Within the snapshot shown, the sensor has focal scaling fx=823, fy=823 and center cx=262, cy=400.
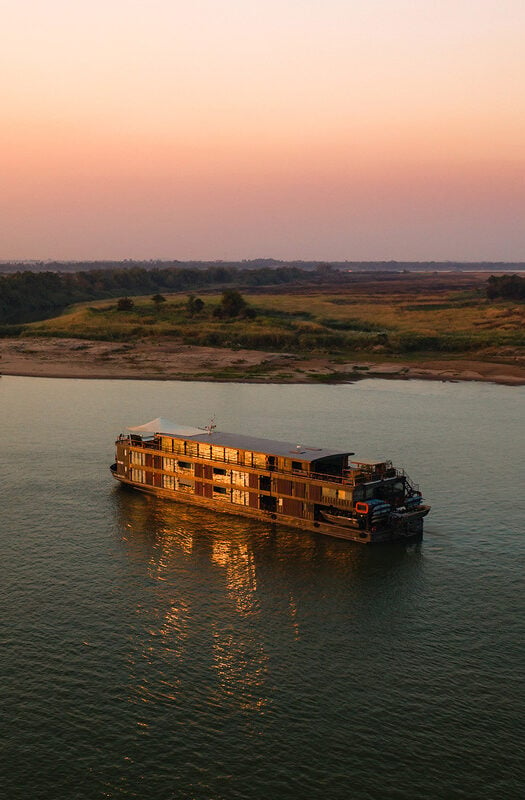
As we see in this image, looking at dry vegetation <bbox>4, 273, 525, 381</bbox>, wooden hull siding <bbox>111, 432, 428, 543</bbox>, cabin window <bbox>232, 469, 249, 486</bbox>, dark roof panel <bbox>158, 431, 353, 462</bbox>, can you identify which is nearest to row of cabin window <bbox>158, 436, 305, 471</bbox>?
wooden hull siding <bbox>111, 432, 428, 543</bbox>

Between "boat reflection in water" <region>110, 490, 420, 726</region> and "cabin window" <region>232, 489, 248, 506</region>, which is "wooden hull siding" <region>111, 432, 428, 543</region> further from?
"boat reflection in water" <region>110, 490, 420, 726</region>

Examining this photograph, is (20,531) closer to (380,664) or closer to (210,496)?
(210,496)

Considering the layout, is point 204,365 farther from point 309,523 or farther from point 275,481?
point 309,523

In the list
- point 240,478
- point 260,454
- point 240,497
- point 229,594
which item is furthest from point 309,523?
point 229,594

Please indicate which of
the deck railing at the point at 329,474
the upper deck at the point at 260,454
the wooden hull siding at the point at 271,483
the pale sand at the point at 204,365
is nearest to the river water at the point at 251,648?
the wooden hull siding at the point at 271,483

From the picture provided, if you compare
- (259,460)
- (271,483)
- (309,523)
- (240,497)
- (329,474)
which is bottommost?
(309,523)

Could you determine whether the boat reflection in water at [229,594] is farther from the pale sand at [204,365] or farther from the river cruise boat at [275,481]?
the pale sand at [204,365]

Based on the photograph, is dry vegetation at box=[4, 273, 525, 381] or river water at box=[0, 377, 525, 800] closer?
river water at box=[0, 377, 525, 800]
